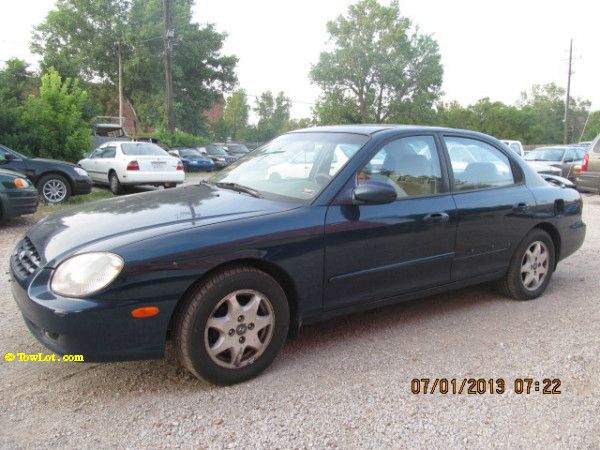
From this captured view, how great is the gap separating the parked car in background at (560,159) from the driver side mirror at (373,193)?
43.5ft

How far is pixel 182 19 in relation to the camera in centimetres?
3728

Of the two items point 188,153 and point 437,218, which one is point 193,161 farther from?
point 437,218

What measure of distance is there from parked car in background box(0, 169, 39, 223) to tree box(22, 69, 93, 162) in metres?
4.76

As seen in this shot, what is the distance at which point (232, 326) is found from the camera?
2863 mm

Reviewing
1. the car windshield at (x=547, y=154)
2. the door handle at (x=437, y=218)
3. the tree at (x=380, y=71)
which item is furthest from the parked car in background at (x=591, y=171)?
the tree at (x=380, y=71)

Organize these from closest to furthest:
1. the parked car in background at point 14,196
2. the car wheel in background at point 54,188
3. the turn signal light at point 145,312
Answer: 1. the turn signal light at point 145,312
2. the parked car in background at point 14,196
3. the car wheel in background at point 54,188

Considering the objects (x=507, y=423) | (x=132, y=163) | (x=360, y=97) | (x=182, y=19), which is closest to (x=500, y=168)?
(x=507, y=423)

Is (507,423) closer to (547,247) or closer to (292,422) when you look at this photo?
(292,422)

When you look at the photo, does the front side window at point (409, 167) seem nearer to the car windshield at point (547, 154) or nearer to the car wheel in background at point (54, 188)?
the car wheel in background at point (54, 188)

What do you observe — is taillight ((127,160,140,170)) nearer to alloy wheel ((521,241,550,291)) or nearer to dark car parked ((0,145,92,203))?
dark car parked ((0,145,92,203))

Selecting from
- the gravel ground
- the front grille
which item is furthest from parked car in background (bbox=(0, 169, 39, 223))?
the front grille

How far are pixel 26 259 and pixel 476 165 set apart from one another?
3.30 meters

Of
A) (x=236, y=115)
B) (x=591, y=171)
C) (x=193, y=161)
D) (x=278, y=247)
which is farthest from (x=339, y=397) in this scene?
(x=236, y=115)

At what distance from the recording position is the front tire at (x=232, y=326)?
2750 millimetres
